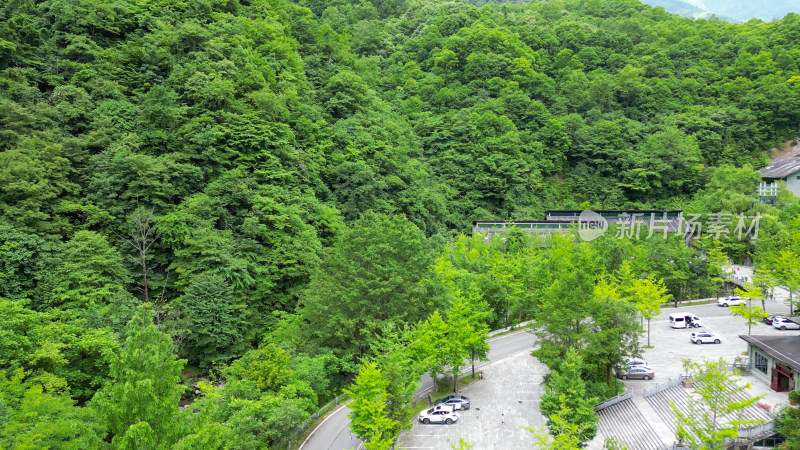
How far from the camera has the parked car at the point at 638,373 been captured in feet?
73.2

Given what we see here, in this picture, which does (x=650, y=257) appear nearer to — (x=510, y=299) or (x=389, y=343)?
(x=510, y=299)

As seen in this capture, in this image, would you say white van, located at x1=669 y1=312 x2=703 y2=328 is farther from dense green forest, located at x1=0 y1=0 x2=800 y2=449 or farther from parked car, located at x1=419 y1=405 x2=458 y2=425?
parked car, located at x1=419 y1=405 x2=458 y2=425

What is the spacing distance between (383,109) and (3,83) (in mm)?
30436

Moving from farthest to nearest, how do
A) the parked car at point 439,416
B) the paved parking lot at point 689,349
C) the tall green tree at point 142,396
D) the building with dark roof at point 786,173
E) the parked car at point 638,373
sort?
the building with dark roof at point 786,173 → the parked car at point 638,373 → the parked car at point 439,416 → the paved parking lot at point 689,349 → the tall green tree at point 142,396

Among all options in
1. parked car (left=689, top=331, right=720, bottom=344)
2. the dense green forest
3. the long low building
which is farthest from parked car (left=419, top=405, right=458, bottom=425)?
the long low building

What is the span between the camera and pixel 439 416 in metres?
20.1

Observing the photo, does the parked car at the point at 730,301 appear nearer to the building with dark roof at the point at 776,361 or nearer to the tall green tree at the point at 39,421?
the building with dark roof at the point at 776,361

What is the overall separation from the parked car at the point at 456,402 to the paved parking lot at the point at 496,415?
0.87 feet

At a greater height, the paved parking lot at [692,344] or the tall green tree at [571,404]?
the tall green tree at [571,404]

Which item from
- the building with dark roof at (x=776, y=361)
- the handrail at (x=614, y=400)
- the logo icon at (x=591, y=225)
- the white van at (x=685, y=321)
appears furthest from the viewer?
the logo icon at (x=591, y=225)

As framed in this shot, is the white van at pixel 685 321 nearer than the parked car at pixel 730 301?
Yes

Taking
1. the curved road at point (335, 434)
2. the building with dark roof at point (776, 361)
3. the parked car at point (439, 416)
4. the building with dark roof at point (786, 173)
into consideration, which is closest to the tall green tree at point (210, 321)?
the curved road at point (335, 434)

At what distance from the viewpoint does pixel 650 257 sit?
113ft

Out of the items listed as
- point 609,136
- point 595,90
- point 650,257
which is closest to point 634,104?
point 595,90
